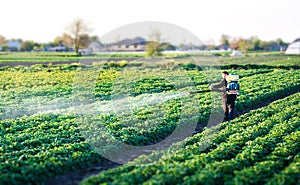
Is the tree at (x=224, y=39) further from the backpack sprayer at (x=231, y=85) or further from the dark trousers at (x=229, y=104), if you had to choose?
the backpack sprayer at (x=231, y=85)

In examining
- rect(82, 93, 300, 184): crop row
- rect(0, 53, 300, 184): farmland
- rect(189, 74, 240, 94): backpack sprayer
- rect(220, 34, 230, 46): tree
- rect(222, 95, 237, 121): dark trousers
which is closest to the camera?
rect(82, 93, 300, 184): crop row

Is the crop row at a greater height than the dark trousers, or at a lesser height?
lesser

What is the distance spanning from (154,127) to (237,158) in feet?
15.8

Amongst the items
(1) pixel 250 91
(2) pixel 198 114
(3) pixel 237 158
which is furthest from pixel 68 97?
(3) pixel 237 158

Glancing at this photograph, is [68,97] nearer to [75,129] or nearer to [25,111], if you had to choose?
[25,111]

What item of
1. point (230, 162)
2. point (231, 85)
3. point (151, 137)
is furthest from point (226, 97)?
point (230, 162)

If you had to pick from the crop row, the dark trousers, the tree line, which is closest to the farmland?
the crop row

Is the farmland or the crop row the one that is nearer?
the crop row

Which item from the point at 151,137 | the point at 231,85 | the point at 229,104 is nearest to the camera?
the point at 151,137

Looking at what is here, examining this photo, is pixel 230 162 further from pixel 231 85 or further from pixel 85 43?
pixel 85 43

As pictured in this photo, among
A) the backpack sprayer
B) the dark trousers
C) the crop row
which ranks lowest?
the crop row

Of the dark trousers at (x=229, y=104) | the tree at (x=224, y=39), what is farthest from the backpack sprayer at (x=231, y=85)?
the tree at (x=224, y=39)

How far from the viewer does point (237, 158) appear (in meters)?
10.5

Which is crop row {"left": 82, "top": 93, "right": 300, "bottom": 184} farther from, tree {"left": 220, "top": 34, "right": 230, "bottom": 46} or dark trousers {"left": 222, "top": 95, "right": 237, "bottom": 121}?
tree {"left": 220, "top": 34, "right": 230, "bottom": 46}
